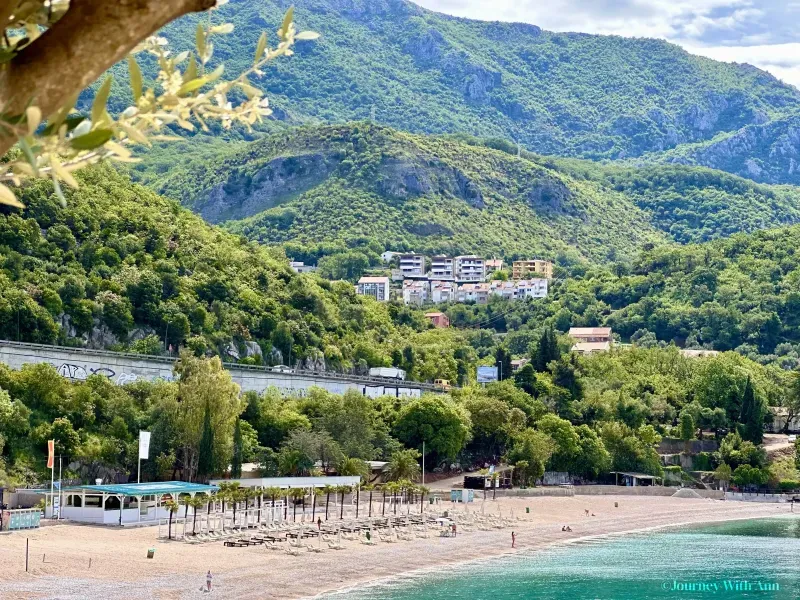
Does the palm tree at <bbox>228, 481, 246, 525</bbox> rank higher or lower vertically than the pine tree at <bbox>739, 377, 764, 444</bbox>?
lower

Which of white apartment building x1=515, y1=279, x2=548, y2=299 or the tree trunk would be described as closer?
the tree trunk

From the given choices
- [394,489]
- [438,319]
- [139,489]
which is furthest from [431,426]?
[438,319]

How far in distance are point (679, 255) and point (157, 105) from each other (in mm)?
161856

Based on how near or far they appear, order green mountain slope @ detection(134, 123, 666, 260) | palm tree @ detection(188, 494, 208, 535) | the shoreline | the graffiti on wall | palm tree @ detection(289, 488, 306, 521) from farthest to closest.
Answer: green mountain slope @ detection(134, 123, 666, 260) → the graffiti on wall → palm tree @ detection(289, 488, 306, 521) → palm tree @ detection(188, 494, 208, 535) → the shoreline

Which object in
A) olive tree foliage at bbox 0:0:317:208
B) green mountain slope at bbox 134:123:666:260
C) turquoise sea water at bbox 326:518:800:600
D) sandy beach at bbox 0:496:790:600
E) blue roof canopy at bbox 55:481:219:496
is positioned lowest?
turquoise sea water at bbox 326:518:800:600

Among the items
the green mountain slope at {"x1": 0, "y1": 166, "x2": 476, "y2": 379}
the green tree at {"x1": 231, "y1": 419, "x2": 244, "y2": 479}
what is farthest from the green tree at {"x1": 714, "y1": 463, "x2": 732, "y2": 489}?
the green tree at {"x1": 231, "y1": 419, "x2": 244, "y2": 479}

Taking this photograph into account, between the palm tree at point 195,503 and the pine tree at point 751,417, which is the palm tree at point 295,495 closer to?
the palm tree at point 195,503

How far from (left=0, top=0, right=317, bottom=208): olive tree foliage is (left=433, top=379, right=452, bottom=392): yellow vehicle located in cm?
9012

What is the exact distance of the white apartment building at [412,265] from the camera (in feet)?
568

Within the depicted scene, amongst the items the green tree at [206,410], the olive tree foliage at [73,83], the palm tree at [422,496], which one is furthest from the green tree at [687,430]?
the olive tree foliage at [73,83]

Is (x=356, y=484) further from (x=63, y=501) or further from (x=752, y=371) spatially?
(x=752, y=371)

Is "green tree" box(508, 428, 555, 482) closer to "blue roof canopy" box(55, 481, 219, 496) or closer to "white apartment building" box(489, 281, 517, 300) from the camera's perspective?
"blue roof canopy" box(55, 481, 219, 496)

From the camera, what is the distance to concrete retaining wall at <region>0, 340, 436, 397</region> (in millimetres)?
62219

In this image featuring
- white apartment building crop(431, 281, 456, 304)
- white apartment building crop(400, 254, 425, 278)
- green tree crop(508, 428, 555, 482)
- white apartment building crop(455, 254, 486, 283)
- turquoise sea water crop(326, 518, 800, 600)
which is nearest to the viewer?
turquoise sea water crop(326, 518, 800, 600)
